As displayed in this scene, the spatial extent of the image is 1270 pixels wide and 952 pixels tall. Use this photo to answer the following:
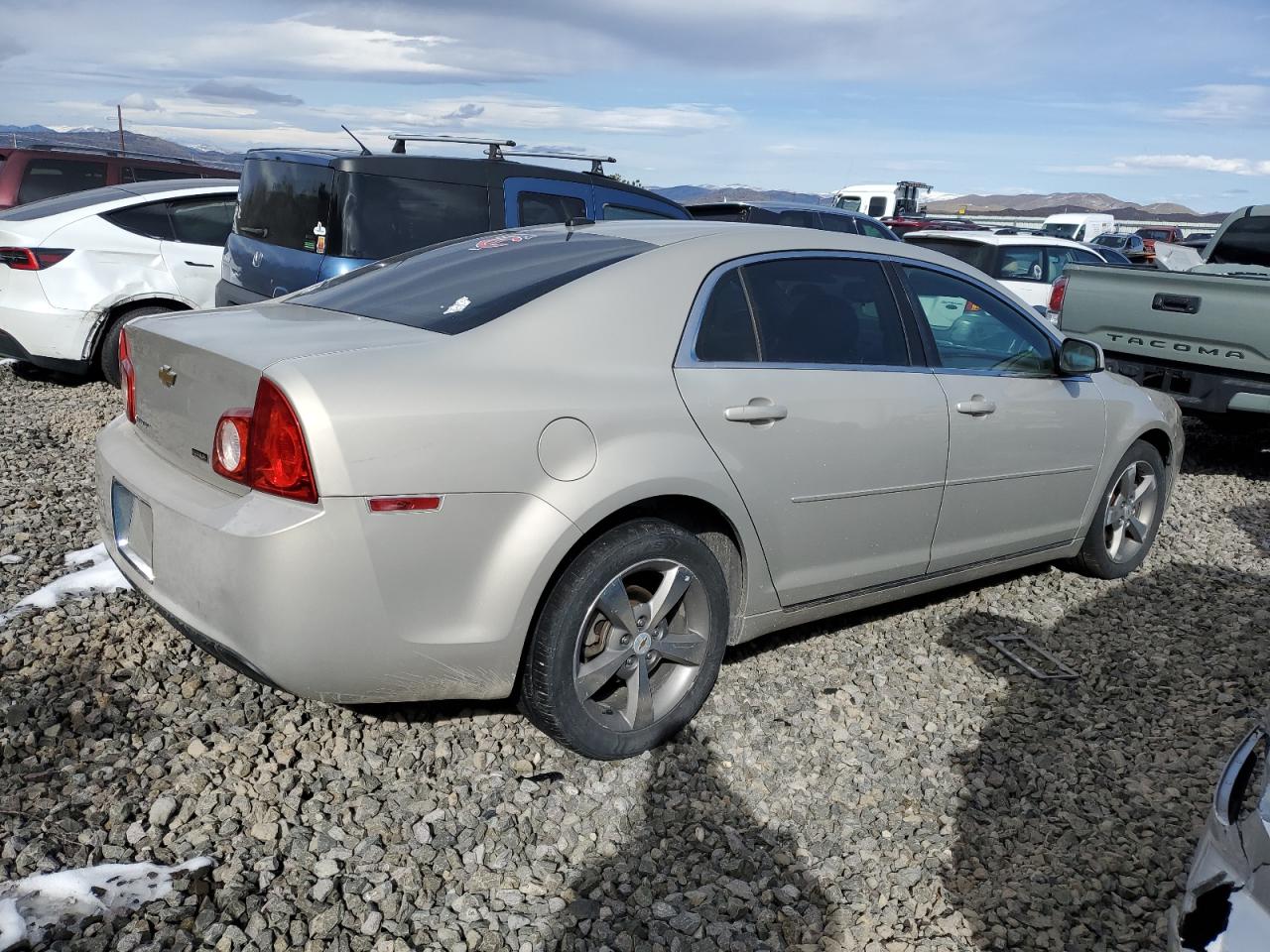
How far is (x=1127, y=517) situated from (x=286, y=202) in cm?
508

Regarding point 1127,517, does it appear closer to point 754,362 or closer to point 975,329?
point 975,329

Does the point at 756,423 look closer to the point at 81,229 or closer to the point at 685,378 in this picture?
the point at 685,378

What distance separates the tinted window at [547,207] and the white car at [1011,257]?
5123 millimetres

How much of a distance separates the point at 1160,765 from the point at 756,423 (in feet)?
5.70

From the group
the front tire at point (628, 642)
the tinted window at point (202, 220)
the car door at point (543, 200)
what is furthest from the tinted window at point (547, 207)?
the front tire at point (628, 642)

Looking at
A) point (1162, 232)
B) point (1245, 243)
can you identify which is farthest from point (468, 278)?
point (1162, 232)

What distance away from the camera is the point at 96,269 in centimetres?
772

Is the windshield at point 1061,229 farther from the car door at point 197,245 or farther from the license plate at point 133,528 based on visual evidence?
the license plate at point 133,528

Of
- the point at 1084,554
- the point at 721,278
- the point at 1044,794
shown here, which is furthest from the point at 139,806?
the point at 1084,554

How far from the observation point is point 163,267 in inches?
313

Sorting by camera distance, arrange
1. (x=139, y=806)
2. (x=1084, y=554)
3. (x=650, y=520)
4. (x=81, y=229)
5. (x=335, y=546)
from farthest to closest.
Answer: (x=81, y=229)
(x=1084, y=554)
(x=650, y=520)
(x=139, y=806)
(x=335, y=546)

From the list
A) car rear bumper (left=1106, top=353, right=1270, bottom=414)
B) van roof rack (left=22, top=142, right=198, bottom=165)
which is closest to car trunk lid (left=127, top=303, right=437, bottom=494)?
car rear bumper (left=1106, top=353, right=1270, bottom=414)

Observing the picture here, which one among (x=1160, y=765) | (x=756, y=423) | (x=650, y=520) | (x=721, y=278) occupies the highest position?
(x=721, y=278)

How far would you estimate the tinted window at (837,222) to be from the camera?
12797 millimetres
